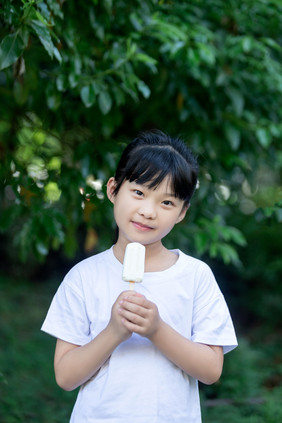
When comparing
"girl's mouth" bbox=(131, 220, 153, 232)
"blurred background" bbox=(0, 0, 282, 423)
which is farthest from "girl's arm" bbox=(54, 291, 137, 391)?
"blurred background" bbox=(0, 0, 282, 423)

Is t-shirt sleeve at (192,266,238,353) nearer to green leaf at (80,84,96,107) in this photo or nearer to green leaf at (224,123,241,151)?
green leaf at (80,84,96,107)

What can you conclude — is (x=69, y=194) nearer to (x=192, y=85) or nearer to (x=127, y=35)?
(x=127, y=35)

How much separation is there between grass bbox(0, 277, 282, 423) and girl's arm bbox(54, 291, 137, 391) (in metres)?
1.71

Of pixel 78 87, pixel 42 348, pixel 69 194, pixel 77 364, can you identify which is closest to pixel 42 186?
pixel 69 194

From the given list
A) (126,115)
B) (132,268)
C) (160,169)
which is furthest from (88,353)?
(126,115)

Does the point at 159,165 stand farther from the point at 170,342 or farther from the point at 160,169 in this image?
the point at 170,342

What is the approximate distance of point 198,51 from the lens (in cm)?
260

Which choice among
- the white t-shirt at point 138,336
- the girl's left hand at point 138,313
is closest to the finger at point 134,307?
the girl's left hand at point 138,313

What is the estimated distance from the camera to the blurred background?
→ 2.31 meters

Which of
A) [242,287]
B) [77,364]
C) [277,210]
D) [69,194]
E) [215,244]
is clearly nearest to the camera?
[77,364]

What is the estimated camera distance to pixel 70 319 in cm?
153

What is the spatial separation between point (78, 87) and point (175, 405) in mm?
1459

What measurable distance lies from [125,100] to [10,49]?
119 cm

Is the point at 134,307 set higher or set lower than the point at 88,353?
higher
